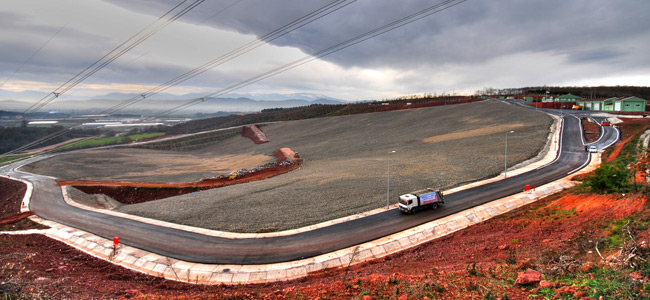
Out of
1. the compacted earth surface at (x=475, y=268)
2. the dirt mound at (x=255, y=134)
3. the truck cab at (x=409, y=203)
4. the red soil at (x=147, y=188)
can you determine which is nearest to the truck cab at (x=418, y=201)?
the truck cab at (x=409, y=203)

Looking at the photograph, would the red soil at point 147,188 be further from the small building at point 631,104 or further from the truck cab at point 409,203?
the small building at point 631,104

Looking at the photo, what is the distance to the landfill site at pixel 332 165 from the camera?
2738cm

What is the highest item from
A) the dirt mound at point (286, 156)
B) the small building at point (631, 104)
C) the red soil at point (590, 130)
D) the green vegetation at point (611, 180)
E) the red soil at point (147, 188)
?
the small building at point (631, 104)

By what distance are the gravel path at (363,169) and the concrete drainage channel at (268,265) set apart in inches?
99.1

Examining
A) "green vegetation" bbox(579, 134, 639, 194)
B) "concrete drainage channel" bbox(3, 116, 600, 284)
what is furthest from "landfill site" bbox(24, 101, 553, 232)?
"green vegetation" bbox(579, 134, 639, 194)

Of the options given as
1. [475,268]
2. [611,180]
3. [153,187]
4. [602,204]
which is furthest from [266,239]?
[153,187]

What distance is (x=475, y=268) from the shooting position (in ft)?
38.5

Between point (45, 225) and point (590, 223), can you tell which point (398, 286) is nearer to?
point (590, 223)

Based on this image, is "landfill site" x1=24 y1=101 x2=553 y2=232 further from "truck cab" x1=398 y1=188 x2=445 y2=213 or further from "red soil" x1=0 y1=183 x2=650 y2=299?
"red soil" x1=0 y1=183 x2=650 y2=299

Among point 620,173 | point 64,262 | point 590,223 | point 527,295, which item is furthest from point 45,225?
point 620,173

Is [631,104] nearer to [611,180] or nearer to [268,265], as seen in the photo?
[611,180]

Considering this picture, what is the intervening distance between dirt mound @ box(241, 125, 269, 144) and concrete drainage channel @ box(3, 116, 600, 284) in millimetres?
66813

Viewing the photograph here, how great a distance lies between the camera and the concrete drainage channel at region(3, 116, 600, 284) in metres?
16.9

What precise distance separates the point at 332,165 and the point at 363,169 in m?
8.19
